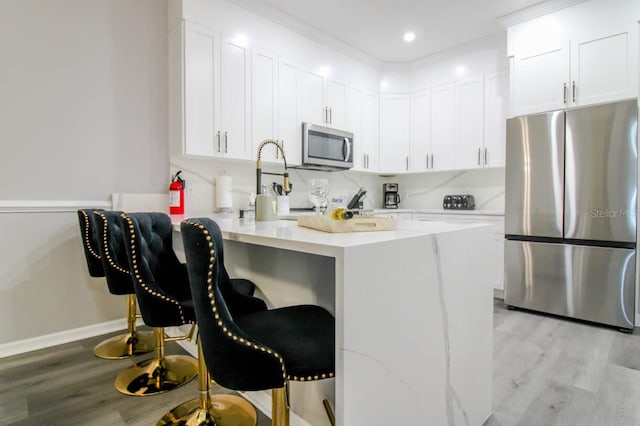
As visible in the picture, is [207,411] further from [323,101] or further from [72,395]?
[323,101]

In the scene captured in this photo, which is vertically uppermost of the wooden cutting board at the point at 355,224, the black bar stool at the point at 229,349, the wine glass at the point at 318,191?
the wine glass at the point at 318,191

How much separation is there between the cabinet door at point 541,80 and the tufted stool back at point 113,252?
11.6 ft

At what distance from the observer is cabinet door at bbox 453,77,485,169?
12.8 ft

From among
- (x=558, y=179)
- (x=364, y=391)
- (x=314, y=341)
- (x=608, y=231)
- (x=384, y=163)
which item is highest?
(x=384, y=163)

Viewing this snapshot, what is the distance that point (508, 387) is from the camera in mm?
1868

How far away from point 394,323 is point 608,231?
2.76 metres

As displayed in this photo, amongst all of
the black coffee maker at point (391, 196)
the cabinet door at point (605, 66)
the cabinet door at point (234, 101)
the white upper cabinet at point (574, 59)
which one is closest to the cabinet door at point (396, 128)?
the black coffee maker at point (391, 196)

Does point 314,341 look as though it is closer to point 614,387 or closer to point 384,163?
point 614,387

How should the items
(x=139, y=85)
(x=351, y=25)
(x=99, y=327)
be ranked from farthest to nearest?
(x=351, y=25) → (x=139, y=85) → (x=99, y=327)

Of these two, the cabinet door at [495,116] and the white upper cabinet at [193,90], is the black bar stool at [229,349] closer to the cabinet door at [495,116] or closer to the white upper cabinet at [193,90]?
the white upper cabinet at [193,90]

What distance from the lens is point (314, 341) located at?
0.97m

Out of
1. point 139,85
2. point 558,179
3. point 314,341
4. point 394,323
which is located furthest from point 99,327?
point 558,179

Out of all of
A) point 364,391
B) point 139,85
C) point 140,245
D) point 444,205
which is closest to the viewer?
point 364,391

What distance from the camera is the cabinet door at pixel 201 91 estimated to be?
2719mm
